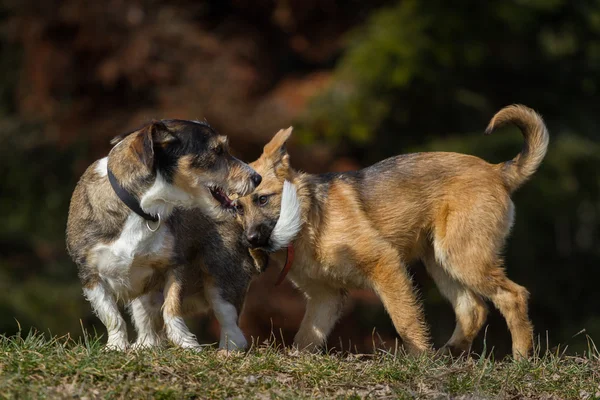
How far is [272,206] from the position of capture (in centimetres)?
855

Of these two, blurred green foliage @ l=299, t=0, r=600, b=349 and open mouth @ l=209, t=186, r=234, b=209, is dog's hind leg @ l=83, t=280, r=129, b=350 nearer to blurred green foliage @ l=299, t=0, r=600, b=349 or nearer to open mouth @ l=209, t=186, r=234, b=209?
open mouth @ l=209, t=186, r=234, b=209

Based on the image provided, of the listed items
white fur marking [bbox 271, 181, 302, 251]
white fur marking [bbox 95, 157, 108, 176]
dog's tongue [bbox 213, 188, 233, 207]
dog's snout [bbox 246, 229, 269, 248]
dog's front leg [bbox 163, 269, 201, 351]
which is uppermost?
white fur marking [bbox 95, 157, 108, 176]

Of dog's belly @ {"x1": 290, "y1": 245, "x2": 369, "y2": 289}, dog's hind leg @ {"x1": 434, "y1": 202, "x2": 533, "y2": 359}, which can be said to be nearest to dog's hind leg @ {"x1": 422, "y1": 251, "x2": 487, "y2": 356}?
dog's hind leg @ {"x1": 434, "y1": 202, "x2": 533, "y2": 359}

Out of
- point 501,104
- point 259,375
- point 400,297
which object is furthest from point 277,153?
point 501,104

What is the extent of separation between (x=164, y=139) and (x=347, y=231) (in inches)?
69.2

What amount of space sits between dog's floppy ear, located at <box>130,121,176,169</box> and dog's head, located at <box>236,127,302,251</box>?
95 centimetres

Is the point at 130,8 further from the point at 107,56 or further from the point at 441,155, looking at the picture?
the point at 441,155

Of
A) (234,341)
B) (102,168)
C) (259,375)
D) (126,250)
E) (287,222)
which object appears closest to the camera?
(259,375)

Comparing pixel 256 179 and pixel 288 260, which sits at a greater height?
pixel 256 179

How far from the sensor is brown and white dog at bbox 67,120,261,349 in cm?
748

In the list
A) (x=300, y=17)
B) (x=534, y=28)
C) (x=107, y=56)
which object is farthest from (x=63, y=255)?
(x=534, y=28)

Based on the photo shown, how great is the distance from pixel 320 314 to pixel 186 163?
1.90m

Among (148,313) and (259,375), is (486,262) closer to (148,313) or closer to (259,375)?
(259,375)

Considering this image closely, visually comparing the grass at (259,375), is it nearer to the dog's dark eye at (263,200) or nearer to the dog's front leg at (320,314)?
the dog's front leg at (320,314)
